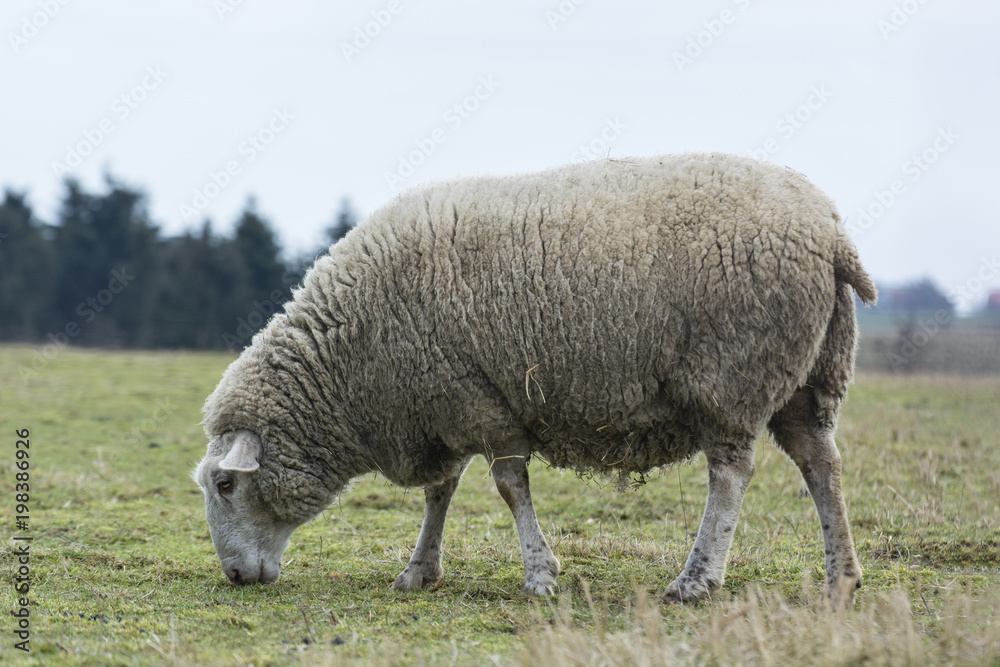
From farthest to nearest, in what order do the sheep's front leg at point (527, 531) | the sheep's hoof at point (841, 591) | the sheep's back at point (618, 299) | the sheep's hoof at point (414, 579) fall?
1. the sheep's hoof at point (414, 579)
2. the sheep's front leg at point (527, 531)
3. the sheep's back at point (618, 299)
4. the sheep's hoof at point (841, 591)

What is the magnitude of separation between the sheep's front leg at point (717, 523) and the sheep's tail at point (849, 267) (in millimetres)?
1155

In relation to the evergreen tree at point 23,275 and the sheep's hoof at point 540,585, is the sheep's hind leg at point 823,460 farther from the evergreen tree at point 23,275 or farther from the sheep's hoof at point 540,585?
the evergreen tree at point 23,275

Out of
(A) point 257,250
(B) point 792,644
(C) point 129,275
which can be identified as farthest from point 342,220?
(B) point 792,644

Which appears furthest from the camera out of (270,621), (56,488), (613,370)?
(56,488)

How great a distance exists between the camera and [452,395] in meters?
5.59

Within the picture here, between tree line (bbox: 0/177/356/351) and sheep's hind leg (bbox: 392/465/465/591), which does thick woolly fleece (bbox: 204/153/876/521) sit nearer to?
sheep's hind leg (bbox: 392/465/465/591)

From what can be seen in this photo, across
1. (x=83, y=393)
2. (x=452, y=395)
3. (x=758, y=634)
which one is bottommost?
(x=83, y=393)

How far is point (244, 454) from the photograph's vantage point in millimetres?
5750

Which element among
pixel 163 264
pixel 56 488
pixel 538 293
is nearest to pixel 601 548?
pixel 538 293

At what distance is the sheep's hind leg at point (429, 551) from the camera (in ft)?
19.1

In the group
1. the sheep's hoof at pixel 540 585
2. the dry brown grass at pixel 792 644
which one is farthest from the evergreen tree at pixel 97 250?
the dry brown grass at pixel 792 644

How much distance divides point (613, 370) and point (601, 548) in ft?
5.59

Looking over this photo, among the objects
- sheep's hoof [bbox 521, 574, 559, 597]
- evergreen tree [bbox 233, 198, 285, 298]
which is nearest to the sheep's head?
sheep's hoof [bbox 521, 574, 559, 597]

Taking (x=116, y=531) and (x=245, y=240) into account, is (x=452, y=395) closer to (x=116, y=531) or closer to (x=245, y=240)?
(x=116, y=531)
